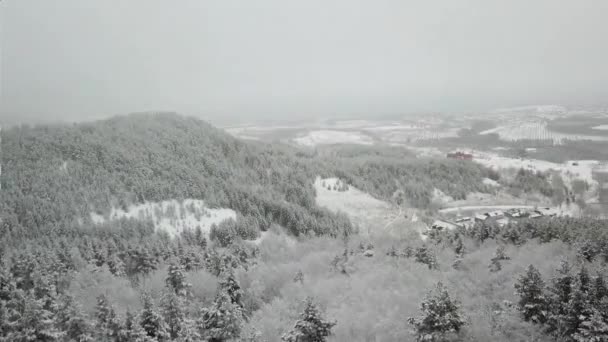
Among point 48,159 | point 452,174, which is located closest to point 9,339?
point 48,159

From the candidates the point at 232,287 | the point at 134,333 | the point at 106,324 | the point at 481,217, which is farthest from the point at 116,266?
the point at 481,217

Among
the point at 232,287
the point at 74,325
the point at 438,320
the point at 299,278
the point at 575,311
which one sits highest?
the point at 575,311

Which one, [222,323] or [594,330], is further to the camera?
[222,323]

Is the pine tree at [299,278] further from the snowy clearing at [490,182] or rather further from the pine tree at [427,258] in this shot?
the snowy clearing at [490,182]

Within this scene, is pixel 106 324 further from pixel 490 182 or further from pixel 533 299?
pixel 490 182

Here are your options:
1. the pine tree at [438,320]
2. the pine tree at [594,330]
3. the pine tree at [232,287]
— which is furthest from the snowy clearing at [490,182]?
the pine tree at [594,330]

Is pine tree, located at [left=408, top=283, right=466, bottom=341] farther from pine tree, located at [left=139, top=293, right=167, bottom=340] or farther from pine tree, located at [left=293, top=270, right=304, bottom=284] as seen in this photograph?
pine tree, located at [left=293, top=270, right=304, bottom=284]

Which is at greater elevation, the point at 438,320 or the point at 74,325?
the point at 438,320
